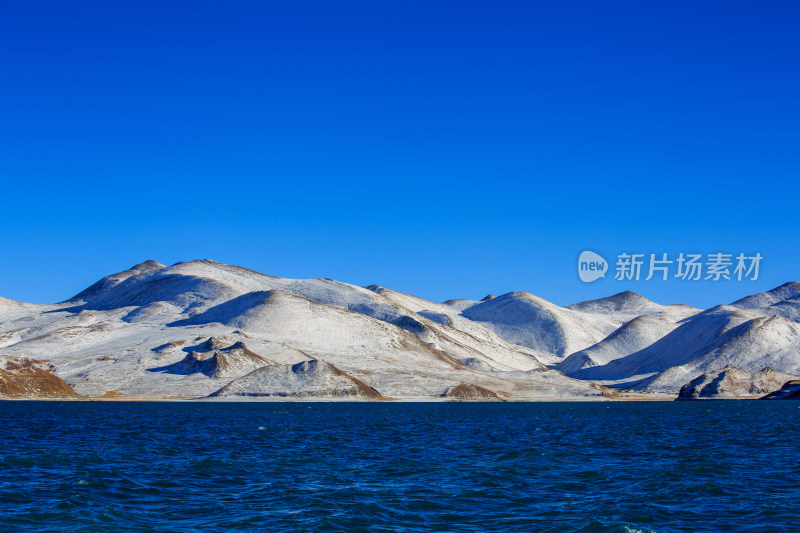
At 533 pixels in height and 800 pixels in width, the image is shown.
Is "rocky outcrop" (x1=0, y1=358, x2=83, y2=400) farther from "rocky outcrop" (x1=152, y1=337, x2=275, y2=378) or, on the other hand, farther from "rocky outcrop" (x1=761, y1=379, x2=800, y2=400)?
"rocky outcrop" (x1=761, y1=379, x2=800, y2=400)

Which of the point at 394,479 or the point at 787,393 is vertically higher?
the point at 787,393

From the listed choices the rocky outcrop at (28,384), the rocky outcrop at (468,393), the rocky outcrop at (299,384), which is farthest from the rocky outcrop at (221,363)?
the rocky outcrop at (468,393)

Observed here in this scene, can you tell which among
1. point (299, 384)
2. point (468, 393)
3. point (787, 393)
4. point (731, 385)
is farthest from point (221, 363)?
point (787, 393)

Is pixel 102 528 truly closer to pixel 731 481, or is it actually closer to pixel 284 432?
pixel 731 481

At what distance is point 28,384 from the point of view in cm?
13038

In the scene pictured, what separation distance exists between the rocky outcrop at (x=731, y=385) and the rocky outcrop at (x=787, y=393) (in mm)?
5719

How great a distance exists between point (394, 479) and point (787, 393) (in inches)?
5936

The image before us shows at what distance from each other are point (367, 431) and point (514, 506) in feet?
131

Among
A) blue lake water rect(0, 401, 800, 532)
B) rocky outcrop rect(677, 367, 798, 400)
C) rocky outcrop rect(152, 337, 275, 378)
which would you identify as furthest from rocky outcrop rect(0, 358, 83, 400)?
rocky outcrop rect(677, 367, 798, 400)

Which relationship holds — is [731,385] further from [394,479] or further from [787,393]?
[394,479]

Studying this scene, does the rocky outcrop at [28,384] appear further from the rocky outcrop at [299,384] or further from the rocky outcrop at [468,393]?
the rocky outcrop at [468,393]

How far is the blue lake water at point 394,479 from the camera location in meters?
31.4

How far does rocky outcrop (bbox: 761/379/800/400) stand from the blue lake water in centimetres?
10189

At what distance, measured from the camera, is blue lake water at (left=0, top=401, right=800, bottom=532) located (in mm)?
31375
